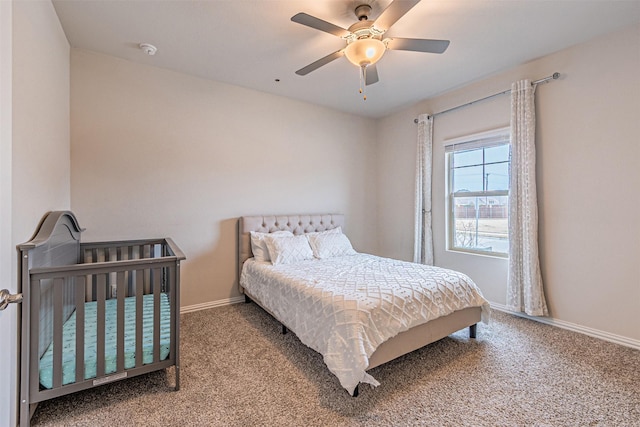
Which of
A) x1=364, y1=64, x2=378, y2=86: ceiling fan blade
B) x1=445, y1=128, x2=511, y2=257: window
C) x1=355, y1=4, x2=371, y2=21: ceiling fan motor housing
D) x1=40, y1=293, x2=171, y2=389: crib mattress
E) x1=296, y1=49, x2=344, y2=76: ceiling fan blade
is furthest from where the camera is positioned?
x1=445, y1=128, x2=511, y2=257: window

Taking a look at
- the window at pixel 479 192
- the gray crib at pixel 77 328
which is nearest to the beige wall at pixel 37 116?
the gray crib at pixel 77 328

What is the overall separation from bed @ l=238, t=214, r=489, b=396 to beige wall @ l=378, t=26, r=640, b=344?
1.02 metres

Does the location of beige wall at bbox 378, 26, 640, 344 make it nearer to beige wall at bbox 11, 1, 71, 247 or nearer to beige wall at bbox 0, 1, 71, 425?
beige wall at bbox 0, 1, 71, 425

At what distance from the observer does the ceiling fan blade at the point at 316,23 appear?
1.76m

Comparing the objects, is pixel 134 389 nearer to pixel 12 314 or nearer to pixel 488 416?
pixel 12 314

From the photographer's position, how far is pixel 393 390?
1.86m

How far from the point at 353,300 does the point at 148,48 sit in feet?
9.53

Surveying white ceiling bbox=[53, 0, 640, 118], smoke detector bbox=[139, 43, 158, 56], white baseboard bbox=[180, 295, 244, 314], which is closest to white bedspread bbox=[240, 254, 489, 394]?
white baseboard bbox=[180, 295, 244, 314]

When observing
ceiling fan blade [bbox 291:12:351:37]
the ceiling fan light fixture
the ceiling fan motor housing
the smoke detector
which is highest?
the smoke detector

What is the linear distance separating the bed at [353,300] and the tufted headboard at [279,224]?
0.06 ft

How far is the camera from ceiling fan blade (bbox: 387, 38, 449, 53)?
1979mm

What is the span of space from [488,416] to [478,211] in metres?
2.48

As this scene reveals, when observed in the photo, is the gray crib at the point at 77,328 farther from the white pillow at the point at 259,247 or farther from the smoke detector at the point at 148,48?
the smoke detector at the point at 148,48

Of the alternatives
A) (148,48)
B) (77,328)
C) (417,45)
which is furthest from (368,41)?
(77,328)
